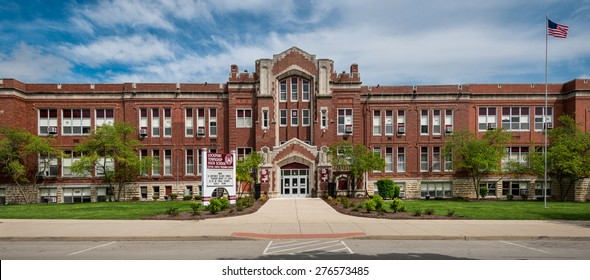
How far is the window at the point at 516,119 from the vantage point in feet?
141

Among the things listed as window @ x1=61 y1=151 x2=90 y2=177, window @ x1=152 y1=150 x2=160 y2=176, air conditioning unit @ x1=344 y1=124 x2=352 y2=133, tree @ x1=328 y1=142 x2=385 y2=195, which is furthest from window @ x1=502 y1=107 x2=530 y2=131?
window @ x1=61 y1=151 x2=90 y2=177

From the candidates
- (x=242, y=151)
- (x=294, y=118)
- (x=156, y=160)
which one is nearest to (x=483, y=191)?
(x=294, y=118)

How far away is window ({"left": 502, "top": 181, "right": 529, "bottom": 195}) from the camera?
4275 centimetres

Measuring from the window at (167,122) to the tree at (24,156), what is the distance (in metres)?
10.4

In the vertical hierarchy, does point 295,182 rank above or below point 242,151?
below

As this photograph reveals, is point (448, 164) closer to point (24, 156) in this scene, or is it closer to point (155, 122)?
point (155, 122)

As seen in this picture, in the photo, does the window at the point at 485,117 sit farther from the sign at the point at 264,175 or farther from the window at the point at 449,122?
A: the sign at the point at 264,175

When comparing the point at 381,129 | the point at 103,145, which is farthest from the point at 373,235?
the point at 103,145

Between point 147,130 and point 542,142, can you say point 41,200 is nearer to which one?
point 147,130

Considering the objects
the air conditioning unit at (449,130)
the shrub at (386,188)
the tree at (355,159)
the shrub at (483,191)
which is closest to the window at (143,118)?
the tree at (355,159)

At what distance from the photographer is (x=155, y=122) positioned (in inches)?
1695

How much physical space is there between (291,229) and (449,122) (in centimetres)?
3160

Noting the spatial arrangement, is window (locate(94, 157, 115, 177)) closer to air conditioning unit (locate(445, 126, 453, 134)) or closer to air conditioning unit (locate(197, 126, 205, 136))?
air conditioning unit (locate(197, 126, 205, 136))

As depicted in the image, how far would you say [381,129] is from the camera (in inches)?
1708
